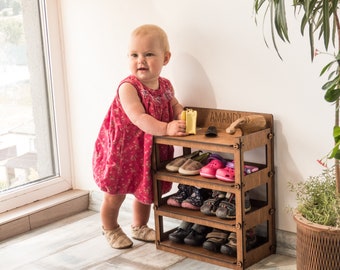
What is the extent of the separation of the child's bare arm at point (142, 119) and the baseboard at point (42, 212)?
2.87 ft

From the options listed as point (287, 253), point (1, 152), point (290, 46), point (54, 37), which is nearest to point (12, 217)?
point (1, 152)

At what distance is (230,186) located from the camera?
2547mm

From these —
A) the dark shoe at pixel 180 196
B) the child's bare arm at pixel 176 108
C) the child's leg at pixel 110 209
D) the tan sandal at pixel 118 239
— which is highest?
the child's bare arm at pixel 176 108

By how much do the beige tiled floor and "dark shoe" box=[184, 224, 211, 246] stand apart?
80 mm

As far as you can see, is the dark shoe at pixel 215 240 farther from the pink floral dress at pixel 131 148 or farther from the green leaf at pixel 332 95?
the green leaf at pixel 332 95

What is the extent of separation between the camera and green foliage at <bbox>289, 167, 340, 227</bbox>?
2287 mm

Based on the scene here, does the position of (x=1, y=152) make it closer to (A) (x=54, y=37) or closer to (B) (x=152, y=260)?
(A) (x=54, y=37)

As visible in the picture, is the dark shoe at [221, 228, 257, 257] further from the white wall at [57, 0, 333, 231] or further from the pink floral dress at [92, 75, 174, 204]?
the pink floral dress at [92, 75, 174, 204]

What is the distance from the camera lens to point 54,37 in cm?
342

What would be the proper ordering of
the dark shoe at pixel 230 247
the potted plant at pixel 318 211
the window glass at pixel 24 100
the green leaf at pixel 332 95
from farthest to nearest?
the window glass at pixel 24 100 → the dark shoe at pixel 230 247 → the potted plant at pixel 318 211 → the green leaf at pixel 332 95

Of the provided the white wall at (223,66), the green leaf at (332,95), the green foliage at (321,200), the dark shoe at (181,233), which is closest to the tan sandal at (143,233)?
the dark shoe at (181,233)

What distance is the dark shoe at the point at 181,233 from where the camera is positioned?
2834 mm

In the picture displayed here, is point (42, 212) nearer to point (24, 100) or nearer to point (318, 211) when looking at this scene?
point (24, 100)

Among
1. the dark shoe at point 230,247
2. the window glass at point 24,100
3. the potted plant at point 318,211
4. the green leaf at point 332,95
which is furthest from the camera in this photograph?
the window glass at point 24,100
